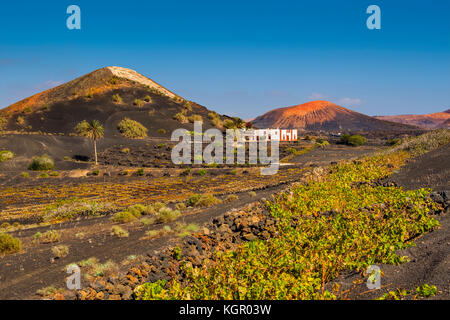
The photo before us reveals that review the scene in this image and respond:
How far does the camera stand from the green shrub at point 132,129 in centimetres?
6419

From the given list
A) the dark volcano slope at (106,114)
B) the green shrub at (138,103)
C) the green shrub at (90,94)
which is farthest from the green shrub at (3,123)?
the green shrub at (138,103)

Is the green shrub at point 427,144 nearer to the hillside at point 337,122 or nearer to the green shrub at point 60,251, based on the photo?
the green shrub at point 60,251

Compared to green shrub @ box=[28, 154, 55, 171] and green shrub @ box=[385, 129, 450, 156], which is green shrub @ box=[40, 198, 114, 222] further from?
green shrub @ box=[385, 129, 450, 156]

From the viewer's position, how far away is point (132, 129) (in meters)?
65.0

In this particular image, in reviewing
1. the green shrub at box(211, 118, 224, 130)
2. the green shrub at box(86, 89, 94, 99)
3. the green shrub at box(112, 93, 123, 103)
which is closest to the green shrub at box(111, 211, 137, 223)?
the green shrub at box(211, 118, 224, 130)

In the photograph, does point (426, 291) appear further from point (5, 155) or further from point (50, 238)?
point (5, 155)

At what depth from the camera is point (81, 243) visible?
12.2m

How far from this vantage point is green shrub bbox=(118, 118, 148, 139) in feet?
211

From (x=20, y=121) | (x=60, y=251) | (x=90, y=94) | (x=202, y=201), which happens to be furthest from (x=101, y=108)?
(x=60, y=251)

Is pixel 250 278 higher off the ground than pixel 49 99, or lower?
lower

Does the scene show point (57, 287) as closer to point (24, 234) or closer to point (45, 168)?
point (24, 234)

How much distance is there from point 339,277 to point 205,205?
44.9 ft

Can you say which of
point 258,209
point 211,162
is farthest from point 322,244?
point 211,162
